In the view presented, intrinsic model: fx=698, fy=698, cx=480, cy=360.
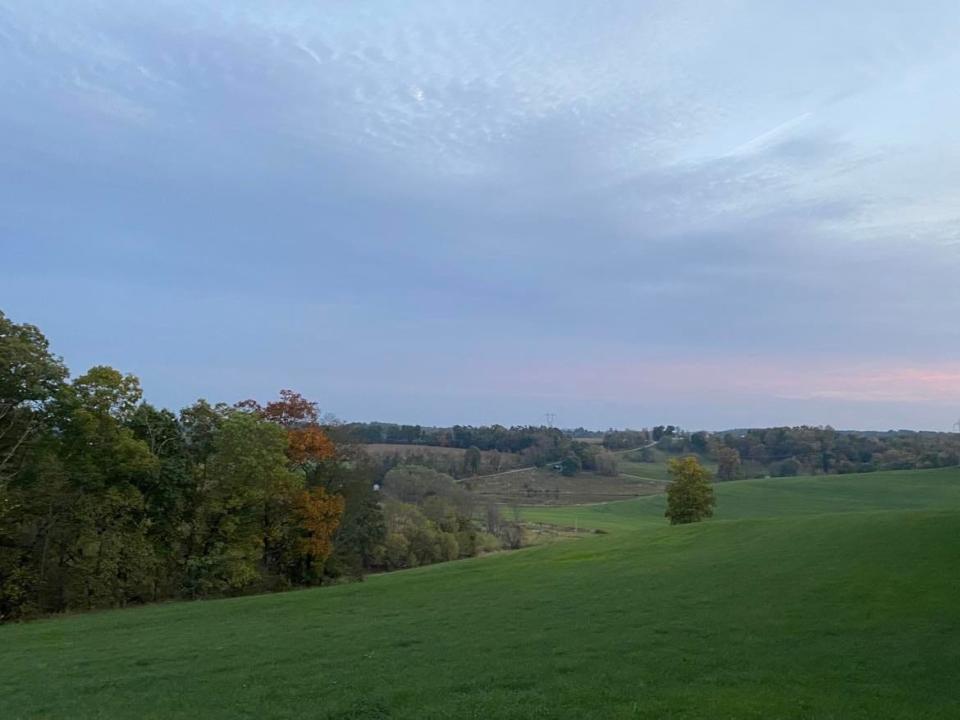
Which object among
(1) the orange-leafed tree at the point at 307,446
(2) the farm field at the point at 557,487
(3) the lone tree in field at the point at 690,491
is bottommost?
(2) the farm field at the point at 557,487

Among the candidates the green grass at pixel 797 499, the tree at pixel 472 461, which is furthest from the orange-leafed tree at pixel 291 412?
the tree at pixel 472 461

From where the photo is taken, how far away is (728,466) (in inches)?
5965

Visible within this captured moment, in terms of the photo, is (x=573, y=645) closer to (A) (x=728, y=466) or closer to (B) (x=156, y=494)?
(B) (x=156, y=494)

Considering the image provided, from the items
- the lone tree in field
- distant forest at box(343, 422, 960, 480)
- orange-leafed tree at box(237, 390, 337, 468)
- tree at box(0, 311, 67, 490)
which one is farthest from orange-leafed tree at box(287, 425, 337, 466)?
distant forest at box(343, 422, 960, 480)

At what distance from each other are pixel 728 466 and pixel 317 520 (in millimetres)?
125663

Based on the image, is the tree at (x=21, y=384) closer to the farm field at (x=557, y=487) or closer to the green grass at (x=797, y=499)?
the green grass at (x=797, y=499)

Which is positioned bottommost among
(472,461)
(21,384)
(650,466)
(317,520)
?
(317,520)

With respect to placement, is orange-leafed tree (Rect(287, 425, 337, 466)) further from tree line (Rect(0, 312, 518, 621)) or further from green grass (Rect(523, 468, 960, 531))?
green grass (Rect(523, 468, 960, 531))

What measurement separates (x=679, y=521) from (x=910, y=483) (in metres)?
67.1

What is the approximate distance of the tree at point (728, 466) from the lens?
489 ft

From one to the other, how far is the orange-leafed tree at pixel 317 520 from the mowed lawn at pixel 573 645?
42.1 feet

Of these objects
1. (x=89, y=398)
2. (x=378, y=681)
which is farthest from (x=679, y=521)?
(x=378, y=681)

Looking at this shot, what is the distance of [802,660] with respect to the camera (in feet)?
46.2

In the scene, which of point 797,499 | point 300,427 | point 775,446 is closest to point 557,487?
point 797,499
